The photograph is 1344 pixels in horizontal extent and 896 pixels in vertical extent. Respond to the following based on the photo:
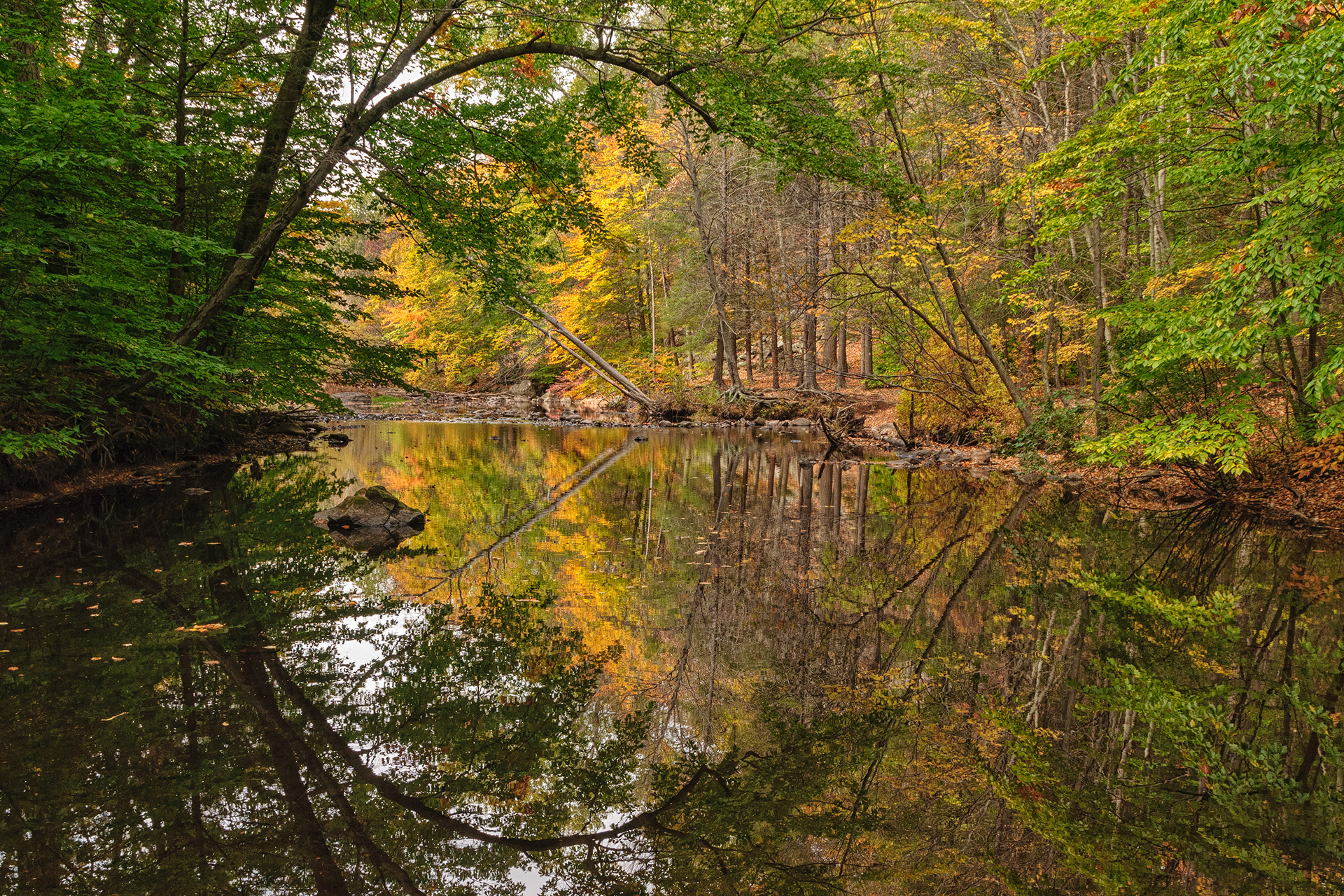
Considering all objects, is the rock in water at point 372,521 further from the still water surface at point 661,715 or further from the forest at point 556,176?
the forest at point 556,176

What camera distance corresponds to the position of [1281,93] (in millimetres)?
6996

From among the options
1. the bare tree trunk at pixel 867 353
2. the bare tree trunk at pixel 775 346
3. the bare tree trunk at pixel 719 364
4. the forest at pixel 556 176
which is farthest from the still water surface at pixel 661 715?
the bare tree trunk at pixel 719 364

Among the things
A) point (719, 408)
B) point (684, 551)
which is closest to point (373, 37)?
point (684, 551)

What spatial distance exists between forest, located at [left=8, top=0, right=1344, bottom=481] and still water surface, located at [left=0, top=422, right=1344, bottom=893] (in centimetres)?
248

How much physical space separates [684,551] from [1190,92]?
845 cm

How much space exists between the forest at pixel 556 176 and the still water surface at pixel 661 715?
248 centimetres

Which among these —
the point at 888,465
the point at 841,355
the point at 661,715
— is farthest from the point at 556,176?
the point at 841,355

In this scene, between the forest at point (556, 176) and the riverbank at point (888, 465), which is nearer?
the forest at point (556, 176)

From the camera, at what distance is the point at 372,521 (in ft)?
26.9

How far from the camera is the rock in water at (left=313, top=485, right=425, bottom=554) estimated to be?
7770 mm

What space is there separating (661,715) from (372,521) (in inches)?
229

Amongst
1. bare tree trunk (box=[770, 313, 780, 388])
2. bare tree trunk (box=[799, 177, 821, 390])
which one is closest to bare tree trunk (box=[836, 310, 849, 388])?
bare tree trunk (box=[799, 177, 821, 390])

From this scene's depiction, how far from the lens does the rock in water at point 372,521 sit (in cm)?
777

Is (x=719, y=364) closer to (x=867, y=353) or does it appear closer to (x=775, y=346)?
(x=775, y=346)
